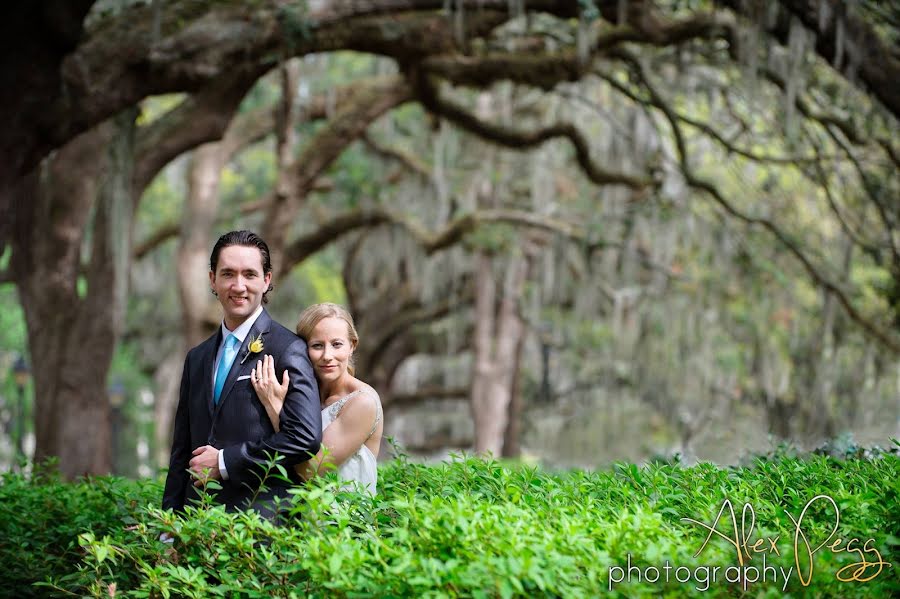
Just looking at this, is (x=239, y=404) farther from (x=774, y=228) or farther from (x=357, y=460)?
(x=774, y=228)

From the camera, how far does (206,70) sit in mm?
6980

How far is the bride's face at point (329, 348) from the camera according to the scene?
13.0 feet

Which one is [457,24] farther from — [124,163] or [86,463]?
[86,463]

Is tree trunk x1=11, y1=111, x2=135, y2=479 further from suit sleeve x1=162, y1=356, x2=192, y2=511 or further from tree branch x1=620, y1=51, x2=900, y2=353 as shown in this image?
suit sleeve x1=162, y1=356, x2=192, y2=511

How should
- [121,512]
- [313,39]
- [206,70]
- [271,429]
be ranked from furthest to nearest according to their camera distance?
1. [313,39]
2. [206,70]
3. [121,512]
4. [271,429]

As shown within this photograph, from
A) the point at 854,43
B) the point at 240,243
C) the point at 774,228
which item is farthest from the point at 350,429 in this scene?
the point at 774,228

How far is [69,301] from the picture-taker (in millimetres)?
10461

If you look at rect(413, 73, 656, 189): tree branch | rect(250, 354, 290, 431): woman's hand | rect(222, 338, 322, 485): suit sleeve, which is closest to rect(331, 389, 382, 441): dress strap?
rect(222, 338, 322, 485): suit sleeve

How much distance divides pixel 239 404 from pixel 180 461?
1.29 ft

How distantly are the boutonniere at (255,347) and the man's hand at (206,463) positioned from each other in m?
0.34

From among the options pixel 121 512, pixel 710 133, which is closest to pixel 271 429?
pixel 121 512

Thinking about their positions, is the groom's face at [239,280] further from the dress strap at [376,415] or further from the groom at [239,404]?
the dress strap at [376,415]

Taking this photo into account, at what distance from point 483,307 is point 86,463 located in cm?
820

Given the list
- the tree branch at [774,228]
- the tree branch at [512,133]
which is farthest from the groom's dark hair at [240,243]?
the tree branch at [774,228]
